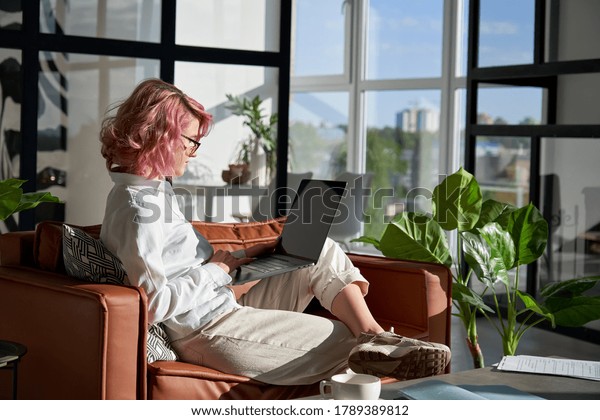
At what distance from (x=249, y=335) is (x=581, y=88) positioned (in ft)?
10.3

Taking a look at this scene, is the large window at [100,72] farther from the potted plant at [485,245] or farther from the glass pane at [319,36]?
the glass pane at [319,36]

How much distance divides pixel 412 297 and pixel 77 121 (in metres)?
2.54

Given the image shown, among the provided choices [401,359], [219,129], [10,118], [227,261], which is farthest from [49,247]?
[219,129]

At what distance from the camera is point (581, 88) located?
4.86 metres

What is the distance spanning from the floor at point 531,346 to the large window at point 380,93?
2.88 meters

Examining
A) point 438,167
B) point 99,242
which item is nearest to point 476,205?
point 99,242

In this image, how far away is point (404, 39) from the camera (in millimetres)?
8062

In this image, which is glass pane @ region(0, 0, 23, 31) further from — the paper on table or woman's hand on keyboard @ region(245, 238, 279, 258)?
the paper on table

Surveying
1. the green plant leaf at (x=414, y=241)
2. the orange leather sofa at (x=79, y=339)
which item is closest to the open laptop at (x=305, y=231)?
the orange leather sofa at (x=79, y=339)

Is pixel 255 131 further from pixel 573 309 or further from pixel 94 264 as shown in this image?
pixel 94 264

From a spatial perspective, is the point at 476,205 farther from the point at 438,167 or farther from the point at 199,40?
the point at 438,167

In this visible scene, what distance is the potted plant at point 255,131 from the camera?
5.16 metres

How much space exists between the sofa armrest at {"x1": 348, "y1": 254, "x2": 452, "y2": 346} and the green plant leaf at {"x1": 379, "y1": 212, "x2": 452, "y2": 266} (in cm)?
32

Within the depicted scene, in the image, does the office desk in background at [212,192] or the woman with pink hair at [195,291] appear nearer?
the woman with pink hair at [195,291]
